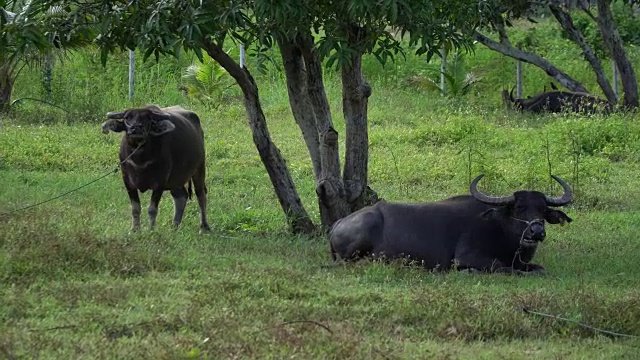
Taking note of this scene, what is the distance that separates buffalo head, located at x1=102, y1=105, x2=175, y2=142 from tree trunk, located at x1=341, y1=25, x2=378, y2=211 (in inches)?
61.8

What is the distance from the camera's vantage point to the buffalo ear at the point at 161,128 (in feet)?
33.7

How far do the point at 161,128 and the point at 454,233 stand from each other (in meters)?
2.86

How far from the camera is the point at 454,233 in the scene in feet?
29.7

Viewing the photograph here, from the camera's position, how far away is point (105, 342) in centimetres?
590

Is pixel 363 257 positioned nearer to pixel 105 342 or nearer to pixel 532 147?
pixel 105 342

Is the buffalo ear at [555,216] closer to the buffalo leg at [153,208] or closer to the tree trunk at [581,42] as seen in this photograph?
the buffalo leg at [153,208]

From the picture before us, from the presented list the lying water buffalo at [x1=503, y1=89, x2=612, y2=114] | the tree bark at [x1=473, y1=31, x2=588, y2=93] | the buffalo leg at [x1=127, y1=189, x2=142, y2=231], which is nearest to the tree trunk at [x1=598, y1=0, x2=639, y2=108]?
the lying water buffalo at [x1=503, y1=89, x2=612, y2=114]

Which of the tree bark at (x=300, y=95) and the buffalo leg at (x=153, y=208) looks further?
the tree bark at (x=300, y=95)

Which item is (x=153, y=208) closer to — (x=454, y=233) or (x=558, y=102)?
(x=454, y=233)

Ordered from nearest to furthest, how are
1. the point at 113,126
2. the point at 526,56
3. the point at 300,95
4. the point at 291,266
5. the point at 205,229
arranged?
1. the point at 291,266
2. the point at 113,126
3. the point at 300,95
4. the point at 205,229
5. the point at 526,56

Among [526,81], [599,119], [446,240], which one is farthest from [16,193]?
[526,81]

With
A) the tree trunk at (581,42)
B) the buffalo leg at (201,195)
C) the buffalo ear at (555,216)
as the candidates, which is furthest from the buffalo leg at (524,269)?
the tree trunk at (581,42)

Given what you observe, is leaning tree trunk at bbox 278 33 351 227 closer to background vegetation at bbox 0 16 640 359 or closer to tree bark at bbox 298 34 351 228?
tree bark at bbox 298 34 351 228

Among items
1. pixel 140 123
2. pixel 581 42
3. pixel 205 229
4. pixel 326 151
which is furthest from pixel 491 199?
pixel 581 42
